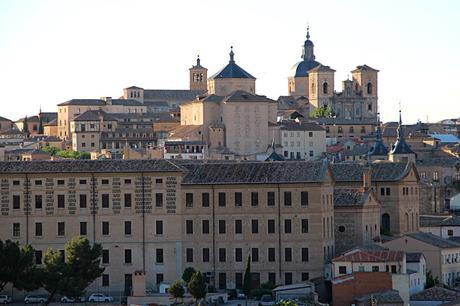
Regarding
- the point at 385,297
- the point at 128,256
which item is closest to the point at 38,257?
the point at 128,256

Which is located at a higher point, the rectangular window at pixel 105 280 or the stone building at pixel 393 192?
the stone building at pixel 393 192

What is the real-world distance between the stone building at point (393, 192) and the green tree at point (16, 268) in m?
19.2

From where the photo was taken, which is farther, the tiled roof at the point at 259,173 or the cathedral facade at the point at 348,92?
the cathedral facade at the point at 348,92

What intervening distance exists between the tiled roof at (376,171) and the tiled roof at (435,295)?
13.1m

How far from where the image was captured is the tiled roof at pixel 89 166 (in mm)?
76062

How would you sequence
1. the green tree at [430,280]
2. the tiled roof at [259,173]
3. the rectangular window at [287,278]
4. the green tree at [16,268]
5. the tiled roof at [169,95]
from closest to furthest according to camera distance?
the green tree at [16,268], the rectangular window at [287,278], the green tree at [430,280], the tiled roof at [259,173], the tiled roof at [169,95]

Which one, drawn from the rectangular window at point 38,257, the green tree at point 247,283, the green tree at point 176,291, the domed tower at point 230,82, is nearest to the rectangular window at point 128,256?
the rectangular window at point 38,257

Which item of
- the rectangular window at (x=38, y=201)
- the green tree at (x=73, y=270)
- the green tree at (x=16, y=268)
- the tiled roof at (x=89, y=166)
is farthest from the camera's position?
the tiled roof at (x=89, y=166)

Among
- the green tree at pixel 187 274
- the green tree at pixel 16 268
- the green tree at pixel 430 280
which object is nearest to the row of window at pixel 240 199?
the green tree at pixel 187 274

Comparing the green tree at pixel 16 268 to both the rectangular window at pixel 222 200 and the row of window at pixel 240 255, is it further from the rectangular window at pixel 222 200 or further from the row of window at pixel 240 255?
the rectangular window at pixel 222 200

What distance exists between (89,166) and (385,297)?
52.4 ft

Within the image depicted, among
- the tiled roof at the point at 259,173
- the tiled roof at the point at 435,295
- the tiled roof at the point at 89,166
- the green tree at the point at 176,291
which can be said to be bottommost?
the tiled roof at the point at 435,295

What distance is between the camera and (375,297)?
67.7 metres

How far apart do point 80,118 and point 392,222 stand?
243 feet
